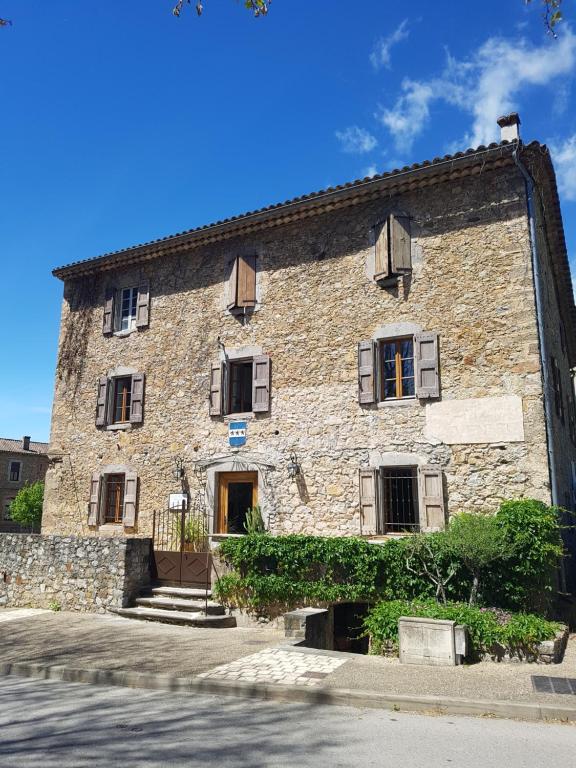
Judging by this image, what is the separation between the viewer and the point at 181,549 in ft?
40.3

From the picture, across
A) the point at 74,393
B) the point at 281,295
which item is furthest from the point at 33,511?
the point at 281,295

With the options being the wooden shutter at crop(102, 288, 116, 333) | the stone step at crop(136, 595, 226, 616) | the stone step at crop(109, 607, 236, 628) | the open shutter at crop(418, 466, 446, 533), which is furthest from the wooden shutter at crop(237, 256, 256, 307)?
the stone step at crop(109, 607, 236, 628)

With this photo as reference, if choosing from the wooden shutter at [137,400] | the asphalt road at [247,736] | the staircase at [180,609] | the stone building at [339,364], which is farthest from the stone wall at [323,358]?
the asphalt road at [247,736]

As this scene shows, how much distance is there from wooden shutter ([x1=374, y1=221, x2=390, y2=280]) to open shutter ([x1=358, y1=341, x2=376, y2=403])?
142 centimetres

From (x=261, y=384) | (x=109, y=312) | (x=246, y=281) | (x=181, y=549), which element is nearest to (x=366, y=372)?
(x=261, y=384)

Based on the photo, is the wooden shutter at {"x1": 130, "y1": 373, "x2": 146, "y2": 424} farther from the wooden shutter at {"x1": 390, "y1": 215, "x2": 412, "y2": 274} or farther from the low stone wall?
the wooden shutter at {"x1": 390, "y1": 215, "x2": 412, "y2": 274}

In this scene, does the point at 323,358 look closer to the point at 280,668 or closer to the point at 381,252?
the point at 381,252

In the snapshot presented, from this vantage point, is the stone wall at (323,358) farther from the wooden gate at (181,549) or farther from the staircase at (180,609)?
the staircase at (180,609)

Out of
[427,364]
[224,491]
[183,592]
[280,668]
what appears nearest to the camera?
[280,668]

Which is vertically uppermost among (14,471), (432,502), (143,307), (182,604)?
(143,307)

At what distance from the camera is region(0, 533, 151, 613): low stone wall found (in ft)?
38.3

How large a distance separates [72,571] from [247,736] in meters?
8.10

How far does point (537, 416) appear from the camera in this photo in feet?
33.7

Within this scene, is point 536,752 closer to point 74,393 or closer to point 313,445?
point 313,445
